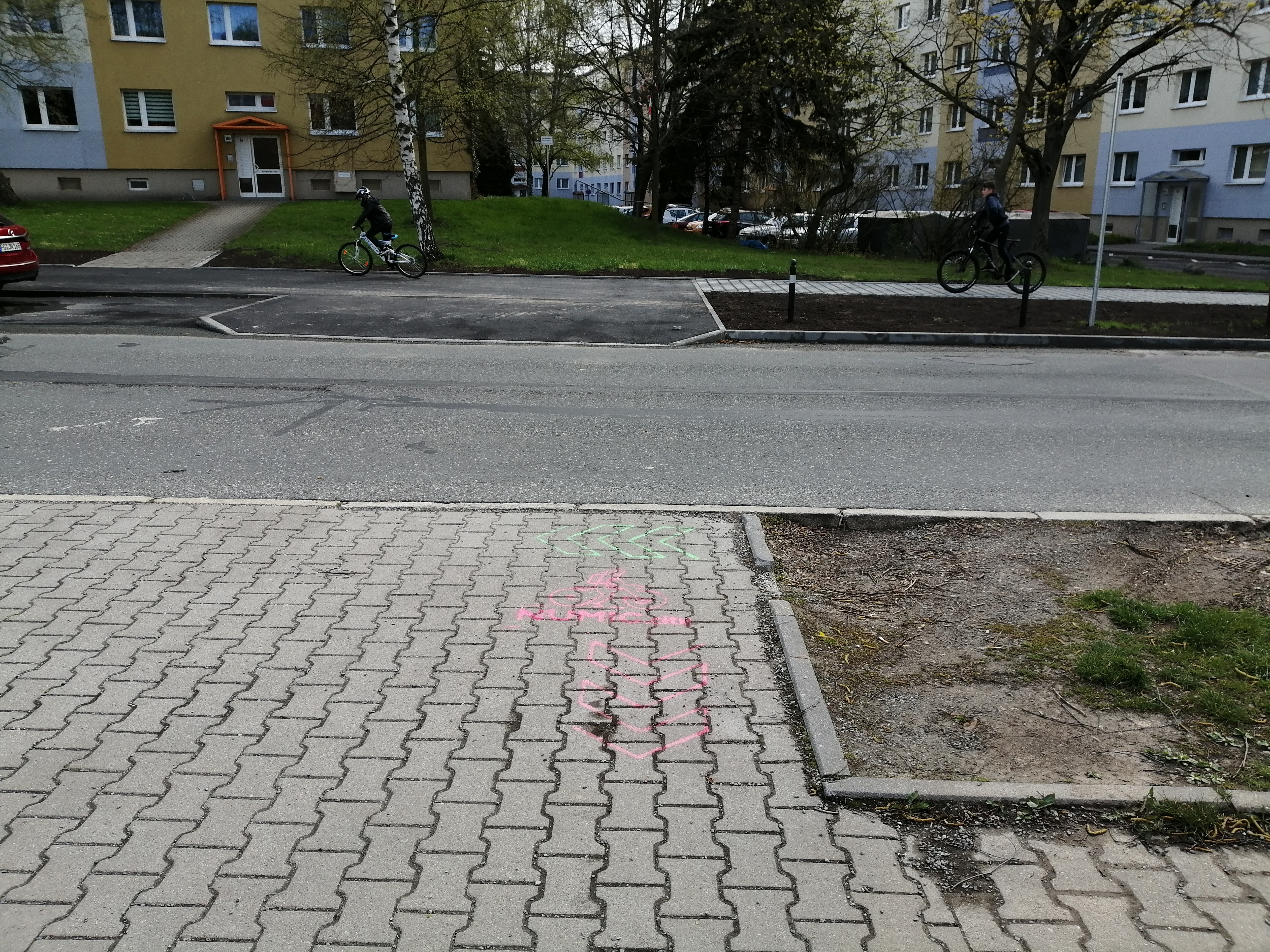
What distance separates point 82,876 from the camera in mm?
3010

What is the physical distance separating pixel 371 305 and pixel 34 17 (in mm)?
27394

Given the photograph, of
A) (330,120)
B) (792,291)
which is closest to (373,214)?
(792,291)

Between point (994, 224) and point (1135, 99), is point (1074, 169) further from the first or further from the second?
point (994, 224)

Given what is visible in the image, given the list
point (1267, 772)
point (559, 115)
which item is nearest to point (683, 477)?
point (1267, 772)

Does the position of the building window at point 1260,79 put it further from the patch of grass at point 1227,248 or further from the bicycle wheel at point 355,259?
the bicycle wheel at point 355,259

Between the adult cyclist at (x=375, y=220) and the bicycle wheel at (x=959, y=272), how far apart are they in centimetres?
1092

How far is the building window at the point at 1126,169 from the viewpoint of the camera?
47.7 meters

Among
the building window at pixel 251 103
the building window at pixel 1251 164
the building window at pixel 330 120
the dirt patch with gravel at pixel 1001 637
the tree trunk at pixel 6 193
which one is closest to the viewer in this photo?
the dirt patch with gravel at pixel 1001 637

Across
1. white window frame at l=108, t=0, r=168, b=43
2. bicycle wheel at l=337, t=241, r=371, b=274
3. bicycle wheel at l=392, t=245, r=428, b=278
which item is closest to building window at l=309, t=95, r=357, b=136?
white window frame at l=108, t=0, r=168, b=43

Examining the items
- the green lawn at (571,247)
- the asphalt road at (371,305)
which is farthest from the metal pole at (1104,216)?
the green lawn at (571,247)

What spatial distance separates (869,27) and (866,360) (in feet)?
71.2

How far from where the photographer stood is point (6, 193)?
111 feet

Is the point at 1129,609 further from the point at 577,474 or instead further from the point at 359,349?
the point at 359,349

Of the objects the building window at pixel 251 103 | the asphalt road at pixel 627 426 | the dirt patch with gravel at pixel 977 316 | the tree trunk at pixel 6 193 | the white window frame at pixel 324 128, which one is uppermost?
the building window at pixel 251 103
